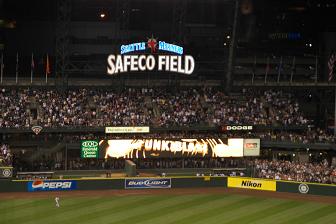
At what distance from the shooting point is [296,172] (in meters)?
50.2

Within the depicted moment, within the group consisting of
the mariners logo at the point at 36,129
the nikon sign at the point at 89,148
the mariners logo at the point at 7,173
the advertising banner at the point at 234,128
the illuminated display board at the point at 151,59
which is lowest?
the mariners logo at the point at 7,173

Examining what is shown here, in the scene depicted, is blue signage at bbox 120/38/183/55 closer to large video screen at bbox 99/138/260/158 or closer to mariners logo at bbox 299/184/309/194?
large video screen at bbox 99/138/260/158

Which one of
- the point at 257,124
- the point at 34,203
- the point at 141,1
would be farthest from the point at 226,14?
the point at 34,203

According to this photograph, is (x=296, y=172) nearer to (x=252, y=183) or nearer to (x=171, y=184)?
(x=252, y=183)

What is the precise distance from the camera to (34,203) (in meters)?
40.2

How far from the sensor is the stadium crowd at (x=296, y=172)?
48000 mm

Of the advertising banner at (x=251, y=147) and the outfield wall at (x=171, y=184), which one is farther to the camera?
the advertising banner at (x=251, y=147)

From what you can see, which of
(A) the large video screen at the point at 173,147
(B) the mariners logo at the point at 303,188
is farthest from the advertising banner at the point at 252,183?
(A) the large video screen at the point at 173,147

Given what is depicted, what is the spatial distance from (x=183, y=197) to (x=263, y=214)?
7.15 m

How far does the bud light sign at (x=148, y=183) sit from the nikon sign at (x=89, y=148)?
32.2ft

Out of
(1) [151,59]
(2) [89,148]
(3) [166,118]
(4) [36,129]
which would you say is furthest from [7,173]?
(1) [151,59]

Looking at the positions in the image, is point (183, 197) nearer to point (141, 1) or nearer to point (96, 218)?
point (96, 218)

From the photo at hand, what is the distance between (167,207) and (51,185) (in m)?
9.86

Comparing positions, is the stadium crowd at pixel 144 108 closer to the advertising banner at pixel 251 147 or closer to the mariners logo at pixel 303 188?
the advertising banner at pixel 251 147
